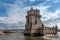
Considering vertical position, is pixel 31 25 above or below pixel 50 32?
above

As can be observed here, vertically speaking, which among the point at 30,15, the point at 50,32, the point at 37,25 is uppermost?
the point at 30,15

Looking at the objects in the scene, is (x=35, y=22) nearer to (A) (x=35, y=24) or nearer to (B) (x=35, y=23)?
(B) (x=35, y=23)

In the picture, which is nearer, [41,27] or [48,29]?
[41,27]

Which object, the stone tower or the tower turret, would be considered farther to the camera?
the tower turret

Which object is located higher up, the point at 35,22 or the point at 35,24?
the point at 35,22

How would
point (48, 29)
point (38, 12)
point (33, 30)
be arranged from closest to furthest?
1. point (33, 30)
2. point (38, 12)
3. point (48, 29)

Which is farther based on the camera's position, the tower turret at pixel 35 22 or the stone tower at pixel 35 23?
the tower turret at pixel 35 22

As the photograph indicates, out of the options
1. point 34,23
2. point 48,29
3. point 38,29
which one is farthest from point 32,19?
point 48,29

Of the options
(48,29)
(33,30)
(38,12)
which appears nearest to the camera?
(33,30)

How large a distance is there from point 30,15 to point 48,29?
1271cm

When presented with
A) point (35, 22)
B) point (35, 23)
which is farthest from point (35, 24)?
point (35, 22)

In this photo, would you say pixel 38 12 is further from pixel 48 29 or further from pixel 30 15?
pixel 48 29

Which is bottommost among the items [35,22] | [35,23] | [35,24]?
[35,24]

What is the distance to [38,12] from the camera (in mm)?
53406
